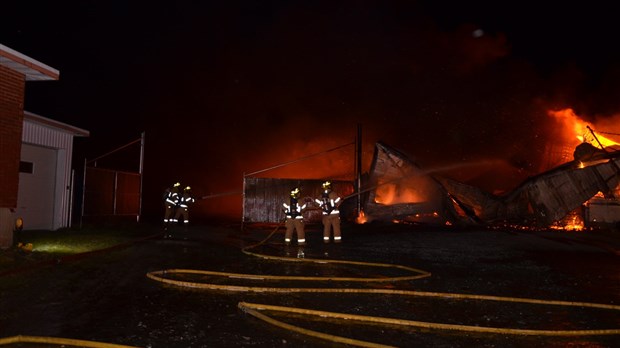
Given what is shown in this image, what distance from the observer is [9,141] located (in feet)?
31.4

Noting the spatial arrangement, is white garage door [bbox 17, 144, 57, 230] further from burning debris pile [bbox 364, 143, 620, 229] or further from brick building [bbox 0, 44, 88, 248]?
burning debris pile [bbox 364, 143, 620, 229]

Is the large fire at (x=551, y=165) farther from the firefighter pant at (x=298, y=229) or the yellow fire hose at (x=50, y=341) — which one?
the yellow fire hose at (x=50, y=341)

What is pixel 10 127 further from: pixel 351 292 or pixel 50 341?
pixel 351 292

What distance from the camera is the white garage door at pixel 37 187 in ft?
44.6

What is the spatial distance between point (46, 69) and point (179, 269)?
205 inches

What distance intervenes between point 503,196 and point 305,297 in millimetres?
13383

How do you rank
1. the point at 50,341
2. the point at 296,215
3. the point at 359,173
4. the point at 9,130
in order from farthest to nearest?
the point at 359,173 → the point at 296,215 → the point at 9,130 → the point at 50,341

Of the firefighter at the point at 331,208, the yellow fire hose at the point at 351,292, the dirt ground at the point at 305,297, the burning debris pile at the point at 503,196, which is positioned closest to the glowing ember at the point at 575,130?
the burning debris pile at the point at 503,196

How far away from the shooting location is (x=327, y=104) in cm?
3838

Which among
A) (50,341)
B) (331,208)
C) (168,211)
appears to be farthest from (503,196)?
(50,341)

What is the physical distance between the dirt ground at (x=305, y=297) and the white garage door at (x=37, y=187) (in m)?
4.12

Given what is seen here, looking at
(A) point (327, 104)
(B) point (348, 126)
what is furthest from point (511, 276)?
(A) point (327, 104)

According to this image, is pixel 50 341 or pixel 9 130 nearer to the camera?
pixel 50 341

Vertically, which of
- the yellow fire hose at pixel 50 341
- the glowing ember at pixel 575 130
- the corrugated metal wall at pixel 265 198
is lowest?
the yellow fire hose at pixel 50 341
